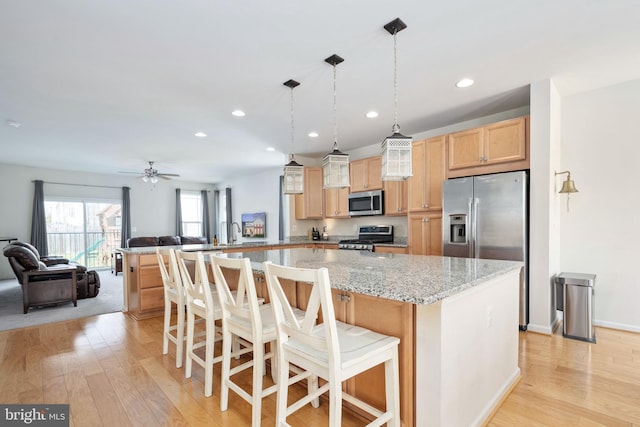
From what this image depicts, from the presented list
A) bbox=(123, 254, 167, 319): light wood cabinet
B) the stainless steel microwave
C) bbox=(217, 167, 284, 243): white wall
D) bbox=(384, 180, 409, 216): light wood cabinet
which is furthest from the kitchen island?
bbox=(217, 167, 284, 243): white wall

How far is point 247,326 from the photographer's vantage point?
1858 millimetres

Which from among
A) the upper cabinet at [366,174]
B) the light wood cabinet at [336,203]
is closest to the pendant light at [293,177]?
the upper cabinet at [366,174]

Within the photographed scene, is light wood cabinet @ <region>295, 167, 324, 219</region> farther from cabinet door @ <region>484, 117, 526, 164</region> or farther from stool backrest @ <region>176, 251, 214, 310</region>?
stool backrest @ <region>176, 251, 214, 310</region>

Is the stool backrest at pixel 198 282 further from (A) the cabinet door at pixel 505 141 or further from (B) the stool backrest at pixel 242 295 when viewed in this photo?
(A) the cabinet door at pixel 505 141

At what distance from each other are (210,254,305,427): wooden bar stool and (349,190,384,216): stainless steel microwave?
10.4 feet

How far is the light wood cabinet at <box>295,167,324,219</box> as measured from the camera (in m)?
5.94

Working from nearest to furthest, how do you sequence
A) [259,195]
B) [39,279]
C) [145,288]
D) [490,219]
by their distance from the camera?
[490,219] < [145,288] < [39,279] < [259,195]

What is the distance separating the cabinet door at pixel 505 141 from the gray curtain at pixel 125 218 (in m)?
8.59

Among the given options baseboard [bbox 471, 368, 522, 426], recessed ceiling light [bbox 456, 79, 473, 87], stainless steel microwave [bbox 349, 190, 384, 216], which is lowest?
baseboard [bbox 471, 368, 522, 426]

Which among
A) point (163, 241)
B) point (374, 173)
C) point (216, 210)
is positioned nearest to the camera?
point (374, 173)

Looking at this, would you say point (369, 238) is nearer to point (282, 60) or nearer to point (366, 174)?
point (366, 174)

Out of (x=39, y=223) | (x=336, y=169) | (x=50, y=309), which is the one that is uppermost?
(x=336, y=169)

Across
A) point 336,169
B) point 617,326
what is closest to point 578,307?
point 617,326

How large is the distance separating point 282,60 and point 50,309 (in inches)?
186
